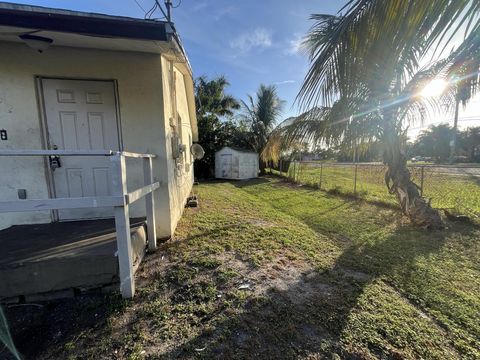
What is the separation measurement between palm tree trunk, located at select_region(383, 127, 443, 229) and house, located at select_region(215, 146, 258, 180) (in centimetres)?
1037

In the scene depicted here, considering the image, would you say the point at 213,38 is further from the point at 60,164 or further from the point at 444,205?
the point at 444,205

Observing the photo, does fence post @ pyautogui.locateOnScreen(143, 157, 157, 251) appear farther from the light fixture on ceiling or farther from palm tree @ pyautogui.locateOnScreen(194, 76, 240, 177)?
palm tree @ pyautogui.locateOnScreen(194, 76, 240, 177)

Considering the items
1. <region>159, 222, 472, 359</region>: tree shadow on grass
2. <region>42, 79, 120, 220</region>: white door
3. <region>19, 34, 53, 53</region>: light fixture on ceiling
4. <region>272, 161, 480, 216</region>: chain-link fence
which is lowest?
<region>159, 222, 472, 359</region>: tree shadow on grass

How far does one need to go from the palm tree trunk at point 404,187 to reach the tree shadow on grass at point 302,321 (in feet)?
6.66

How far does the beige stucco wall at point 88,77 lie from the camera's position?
10.5ft

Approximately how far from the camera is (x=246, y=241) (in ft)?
12.8

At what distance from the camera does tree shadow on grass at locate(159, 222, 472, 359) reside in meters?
1.72

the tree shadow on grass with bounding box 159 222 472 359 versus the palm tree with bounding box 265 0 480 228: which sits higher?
the palm tree with bounding box 265 0 480 228

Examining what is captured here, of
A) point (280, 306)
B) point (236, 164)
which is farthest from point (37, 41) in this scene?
point (236, 164)

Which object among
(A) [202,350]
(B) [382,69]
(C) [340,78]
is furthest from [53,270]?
(B) [382,69]

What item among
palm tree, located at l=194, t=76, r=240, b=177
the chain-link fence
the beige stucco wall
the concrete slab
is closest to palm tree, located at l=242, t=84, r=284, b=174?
palm tree, located at l=194, t=76, r=240, b=177

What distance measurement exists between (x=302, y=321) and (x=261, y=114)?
→ 1798cm

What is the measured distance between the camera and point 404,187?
495 cm

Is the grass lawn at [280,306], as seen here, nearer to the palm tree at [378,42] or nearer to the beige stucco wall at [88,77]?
the beige stucco wall at [88,77]
